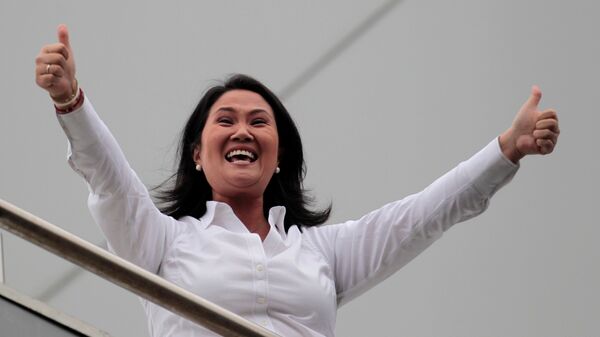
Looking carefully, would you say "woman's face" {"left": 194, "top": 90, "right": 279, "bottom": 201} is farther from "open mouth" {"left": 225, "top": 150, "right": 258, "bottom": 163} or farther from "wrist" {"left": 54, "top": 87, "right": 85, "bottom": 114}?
"wrist" {"left": 54, "top": 87, "right": 85, "bottom": 114}

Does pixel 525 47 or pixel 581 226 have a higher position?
pixel 525 47

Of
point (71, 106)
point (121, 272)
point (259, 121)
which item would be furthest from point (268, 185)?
point (121, 272)

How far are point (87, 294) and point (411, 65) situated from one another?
869mm

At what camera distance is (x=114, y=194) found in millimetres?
2232

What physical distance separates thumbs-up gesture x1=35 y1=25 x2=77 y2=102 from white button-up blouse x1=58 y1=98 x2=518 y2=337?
47 mm

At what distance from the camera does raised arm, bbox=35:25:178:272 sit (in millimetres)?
2102

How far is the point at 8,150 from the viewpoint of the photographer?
3.44m

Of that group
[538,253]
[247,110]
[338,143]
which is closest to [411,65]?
[338,143]

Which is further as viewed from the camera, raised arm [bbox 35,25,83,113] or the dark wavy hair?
the dark wavy hair

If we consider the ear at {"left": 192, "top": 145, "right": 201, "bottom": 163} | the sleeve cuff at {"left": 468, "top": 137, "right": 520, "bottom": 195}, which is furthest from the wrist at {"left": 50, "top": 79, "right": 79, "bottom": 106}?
the sleeve cuff at {"left": 468, "top": 137, "right": 520, "bottom": 195}

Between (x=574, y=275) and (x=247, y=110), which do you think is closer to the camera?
(x=247, y=110)

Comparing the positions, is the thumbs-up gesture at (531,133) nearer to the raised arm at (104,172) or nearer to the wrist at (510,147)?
the wrist at (510,147)

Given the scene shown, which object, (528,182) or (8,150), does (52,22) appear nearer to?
(8,150)

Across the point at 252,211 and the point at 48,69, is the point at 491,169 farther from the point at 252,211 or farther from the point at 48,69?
the point at 48,69
